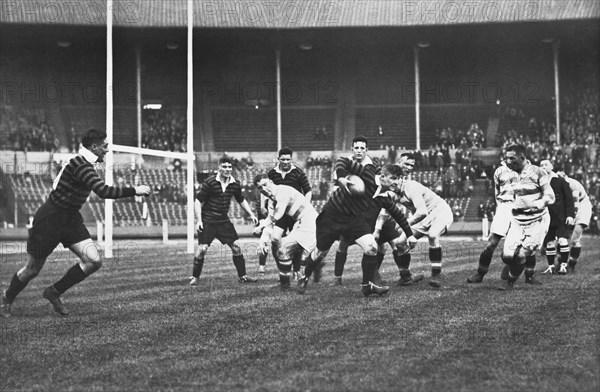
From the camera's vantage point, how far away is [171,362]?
8.25 meters

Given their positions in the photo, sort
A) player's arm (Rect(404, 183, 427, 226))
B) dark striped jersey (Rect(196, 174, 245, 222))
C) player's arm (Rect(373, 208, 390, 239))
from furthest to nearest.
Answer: dark striped jersey (Rect(196, 174, 245, 222)) < player's arm (Rect(404, 183, 427, 226)) < player's arm (Rect(373, 208, 390, 239))

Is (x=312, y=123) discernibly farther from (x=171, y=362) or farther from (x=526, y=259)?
Answer: (x=171, y=362)

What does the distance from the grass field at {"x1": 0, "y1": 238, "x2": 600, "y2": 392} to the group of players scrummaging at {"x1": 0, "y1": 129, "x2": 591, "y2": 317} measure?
420 mm

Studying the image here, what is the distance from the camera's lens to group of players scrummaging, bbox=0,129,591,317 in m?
11.7

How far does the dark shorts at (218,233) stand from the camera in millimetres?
16406

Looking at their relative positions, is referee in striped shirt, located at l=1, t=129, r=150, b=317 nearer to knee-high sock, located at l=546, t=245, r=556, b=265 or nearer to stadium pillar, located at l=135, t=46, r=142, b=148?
knee-high sock, located at l=546, t=245, r=556, b=265

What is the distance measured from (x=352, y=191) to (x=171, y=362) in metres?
4.92

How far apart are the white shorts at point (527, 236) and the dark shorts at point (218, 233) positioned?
4.46 metres

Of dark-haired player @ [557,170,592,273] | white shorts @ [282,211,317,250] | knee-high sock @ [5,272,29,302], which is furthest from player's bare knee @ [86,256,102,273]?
dark-haired player @ [557,170,592,273]

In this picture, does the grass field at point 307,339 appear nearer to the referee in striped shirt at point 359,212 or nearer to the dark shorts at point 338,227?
the referee in striped shirt at point 359,212

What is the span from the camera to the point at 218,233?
16500 mm

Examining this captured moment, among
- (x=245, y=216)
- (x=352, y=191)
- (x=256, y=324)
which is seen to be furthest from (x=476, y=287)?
(x=245, y=216)

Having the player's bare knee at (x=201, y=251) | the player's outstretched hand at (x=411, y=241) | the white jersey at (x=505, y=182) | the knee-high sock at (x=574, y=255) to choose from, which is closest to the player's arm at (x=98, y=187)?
the player's bare knee at (x=201, y=251)

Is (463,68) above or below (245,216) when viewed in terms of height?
above
